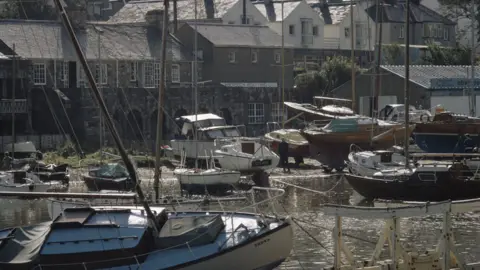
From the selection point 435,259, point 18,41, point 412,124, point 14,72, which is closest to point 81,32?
point 18,41

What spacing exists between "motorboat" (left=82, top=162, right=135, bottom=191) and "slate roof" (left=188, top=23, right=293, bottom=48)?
105ft

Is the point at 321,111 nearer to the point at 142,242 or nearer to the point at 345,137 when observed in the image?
the point at 345,137

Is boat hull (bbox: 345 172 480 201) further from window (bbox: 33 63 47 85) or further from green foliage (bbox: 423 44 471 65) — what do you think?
green foliage (bbox: 423 44 471 65)

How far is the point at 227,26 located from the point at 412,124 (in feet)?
101

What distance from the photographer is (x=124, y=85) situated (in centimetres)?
7862

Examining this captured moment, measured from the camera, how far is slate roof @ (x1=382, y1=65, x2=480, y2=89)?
3253 inches

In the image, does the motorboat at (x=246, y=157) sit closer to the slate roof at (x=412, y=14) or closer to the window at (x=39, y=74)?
the window at (x=39, y=74)

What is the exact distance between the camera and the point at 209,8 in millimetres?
99625

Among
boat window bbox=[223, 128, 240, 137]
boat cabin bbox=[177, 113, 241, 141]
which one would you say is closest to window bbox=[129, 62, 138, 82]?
boat cabin bbox=[177, 113, 241, 141]

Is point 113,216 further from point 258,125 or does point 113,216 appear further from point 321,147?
point 258,125

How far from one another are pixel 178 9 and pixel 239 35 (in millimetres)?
12184

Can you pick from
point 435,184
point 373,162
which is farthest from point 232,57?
point 435,184

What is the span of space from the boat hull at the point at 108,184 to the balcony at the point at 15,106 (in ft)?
65.0

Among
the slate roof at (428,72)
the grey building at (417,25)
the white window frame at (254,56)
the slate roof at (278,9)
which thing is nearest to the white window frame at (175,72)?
the white window frame at (254,56)
